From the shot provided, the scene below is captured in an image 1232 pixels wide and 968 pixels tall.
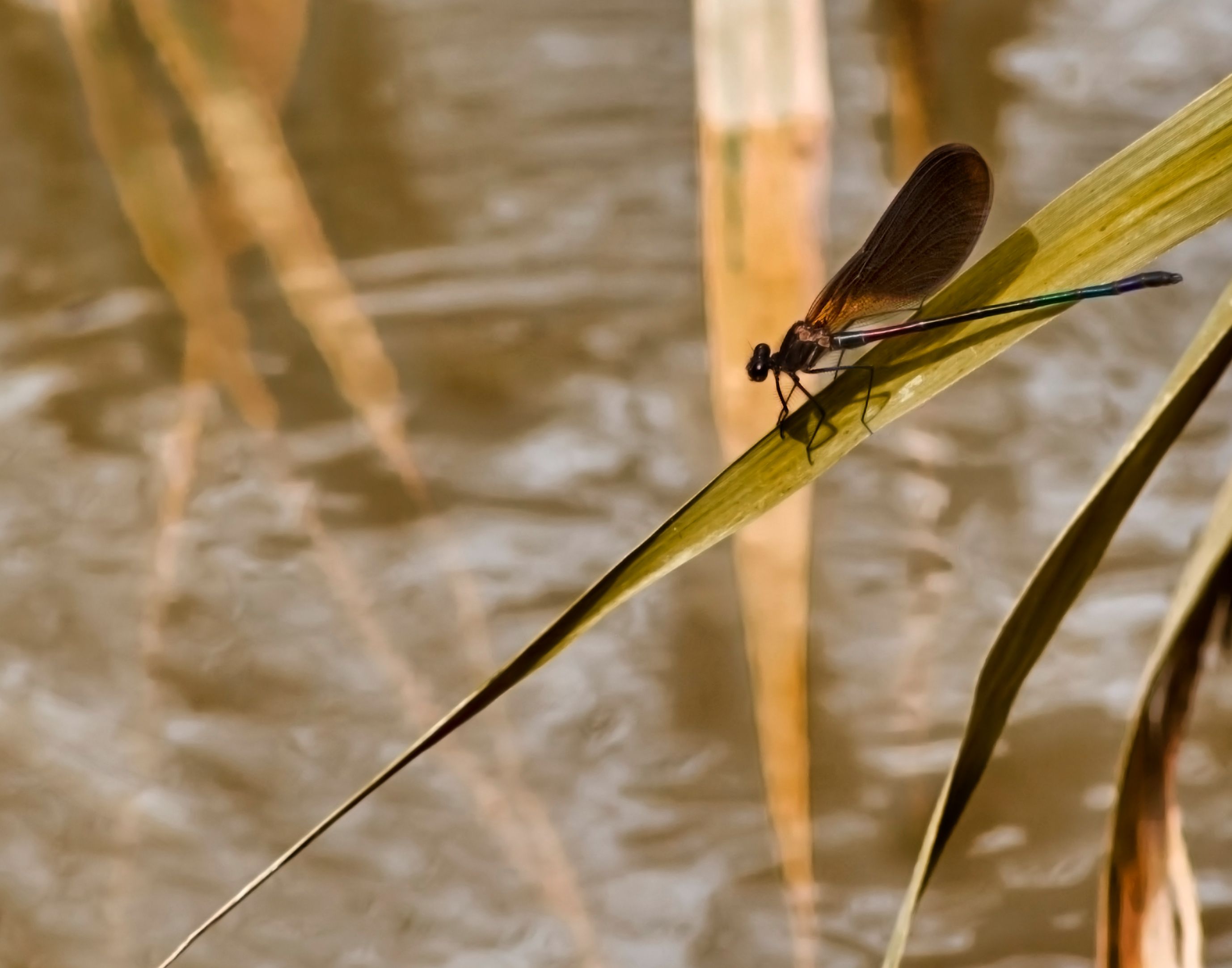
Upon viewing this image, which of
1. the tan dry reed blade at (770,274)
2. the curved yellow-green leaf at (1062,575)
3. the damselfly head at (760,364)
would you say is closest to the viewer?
the curved yellow-green leaf at (1062,575)

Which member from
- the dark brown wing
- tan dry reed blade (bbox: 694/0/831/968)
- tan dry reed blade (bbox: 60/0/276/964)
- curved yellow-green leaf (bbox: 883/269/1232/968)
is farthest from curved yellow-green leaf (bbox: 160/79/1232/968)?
tan dry reed blade (bbox: 60/0/276/964)

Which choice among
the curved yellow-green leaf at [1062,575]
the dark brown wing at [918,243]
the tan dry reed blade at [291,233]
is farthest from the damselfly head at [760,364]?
the tan dry reed blade at [291,233]

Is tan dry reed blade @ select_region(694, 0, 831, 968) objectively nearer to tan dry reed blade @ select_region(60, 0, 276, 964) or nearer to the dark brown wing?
the dark brown wing

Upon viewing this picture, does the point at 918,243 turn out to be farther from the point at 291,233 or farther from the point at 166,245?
the point at 166,245

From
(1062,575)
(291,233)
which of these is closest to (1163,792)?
(1062,575)

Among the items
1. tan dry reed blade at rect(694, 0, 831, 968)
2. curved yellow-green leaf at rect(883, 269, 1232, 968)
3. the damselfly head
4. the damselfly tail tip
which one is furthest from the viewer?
tan dry reed blade at rect(694, 0, 831, 968)

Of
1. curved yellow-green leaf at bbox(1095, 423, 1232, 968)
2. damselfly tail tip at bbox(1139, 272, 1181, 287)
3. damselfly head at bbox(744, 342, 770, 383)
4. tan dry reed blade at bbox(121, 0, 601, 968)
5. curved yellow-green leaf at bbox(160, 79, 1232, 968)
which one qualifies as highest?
tan dry reed blade at bbox(121, 0, 601, 968)

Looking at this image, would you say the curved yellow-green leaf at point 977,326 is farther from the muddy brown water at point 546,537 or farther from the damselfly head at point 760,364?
the muddy brown water at point 546,537
